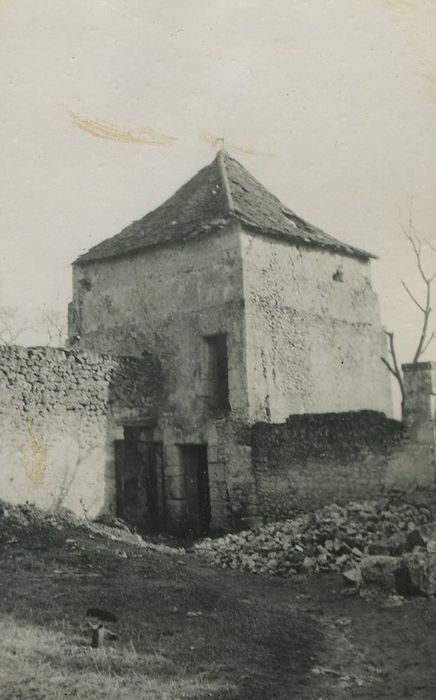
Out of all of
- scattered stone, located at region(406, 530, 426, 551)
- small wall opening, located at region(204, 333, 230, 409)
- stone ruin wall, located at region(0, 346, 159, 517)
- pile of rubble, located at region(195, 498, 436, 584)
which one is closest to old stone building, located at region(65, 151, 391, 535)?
small wall opening, located at region(204, 333, 230, 409)

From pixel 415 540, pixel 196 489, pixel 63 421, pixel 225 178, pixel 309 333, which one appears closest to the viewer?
pixel 415 540

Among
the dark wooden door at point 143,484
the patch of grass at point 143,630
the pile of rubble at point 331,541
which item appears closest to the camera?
the patch of grass at point 143,630

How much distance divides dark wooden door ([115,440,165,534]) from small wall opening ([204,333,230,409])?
5.55 feet

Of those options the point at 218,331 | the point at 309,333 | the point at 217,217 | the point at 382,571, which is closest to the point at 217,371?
the point at 218,331

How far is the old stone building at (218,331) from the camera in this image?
1406cm

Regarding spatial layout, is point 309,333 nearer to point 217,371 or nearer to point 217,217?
point 217,371

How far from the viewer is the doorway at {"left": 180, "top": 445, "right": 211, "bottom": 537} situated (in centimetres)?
1452

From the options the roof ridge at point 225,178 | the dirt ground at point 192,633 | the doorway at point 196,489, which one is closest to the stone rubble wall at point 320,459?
the doorway at point 196,489

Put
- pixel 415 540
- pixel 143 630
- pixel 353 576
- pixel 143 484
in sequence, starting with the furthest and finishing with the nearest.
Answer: pixel 143 484 → pixel 415 540 → pixel 353 576 → pixel 143 630

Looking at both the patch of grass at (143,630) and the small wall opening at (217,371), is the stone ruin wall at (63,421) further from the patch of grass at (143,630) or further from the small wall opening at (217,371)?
the patch of grass at (143,630)

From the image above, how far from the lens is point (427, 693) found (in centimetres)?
554

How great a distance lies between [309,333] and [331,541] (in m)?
6.03

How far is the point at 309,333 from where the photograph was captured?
1548 centimetres

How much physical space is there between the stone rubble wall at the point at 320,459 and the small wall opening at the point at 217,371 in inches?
65.6
